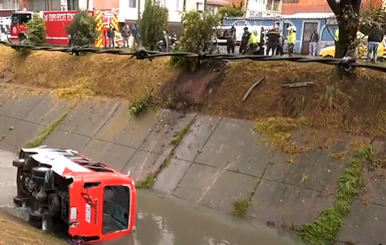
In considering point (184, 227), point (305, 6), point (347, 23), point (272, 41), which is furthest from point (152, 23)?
point (305, 6)

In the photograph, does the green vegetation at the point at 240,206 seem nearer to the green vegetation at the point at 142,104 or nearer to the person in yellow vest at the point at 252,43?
the green vegetation at the point at 142,104

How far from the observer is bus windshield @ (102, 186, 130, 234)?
8.03 metres

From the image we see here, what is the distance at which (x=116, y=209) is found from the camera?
27.0 ft

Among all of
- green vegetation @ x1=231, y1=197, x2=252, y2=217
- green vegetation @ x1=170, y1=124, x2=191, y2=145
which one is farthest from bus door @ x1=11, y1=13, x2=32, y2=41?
green vegetation @ x1=231, y1=197, x2=252, y2=217

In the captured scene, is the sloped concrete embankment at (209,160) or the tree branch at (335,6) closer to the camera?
the sloped concrete embankment at (209,160)

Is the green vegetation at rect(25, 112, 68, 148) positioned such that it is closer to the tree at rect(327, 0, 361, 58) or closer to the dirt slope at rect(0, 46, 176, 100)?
the dirt slope at rect(0, 46, 176, 100)

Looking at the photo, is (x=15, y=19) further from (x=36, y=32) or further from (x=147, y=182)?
(x=147, y=182)

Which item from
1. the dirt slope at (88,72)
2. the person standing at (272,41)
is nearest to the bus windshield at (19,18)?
the dirt slope at (88,72)

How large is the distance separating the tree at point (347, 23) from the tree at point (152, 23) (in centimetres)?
706

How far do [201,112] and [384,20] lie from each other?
5.13m

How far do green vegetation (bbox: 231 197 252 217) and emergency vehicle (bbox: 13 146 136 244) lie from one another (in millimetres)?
2407

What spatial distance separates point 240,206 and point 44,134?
784cm

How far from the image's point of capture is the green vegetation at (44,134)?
578 inches

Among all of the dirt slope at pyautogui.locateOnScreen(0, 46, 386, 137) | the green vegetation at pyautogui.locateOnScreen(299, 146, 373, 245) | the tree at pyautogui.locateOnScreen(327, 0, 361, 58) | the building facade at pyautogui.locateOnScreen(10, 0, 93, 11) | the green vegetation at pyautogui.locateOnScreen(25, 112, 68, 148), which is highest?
the tree at pyautogui.locateOnScreen(327, 0, 361, 58)
